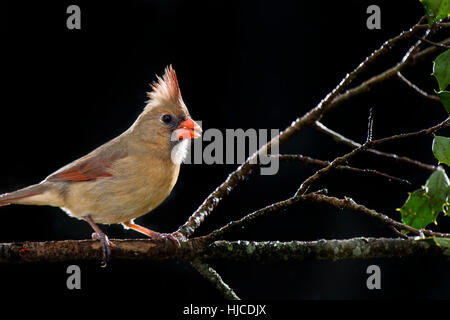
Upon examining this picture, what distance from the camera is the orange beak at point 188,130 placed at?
2723mm

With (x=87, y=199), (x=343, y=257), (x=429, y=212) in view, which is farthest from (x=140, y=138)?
(x=429, y=212)

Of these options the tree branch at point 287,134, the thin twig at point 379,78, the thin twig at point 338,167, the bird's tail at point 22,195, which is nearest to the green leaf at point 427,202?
the thin twig at point 338,167

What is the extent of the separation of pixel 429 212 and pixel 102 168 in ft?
5.36

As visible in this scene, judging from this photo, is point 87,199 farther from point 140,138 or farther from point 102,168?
point 140,138

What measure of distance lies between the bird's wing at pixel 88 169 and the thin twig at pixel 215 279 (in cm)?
74

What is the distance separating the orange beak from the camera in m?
2.72

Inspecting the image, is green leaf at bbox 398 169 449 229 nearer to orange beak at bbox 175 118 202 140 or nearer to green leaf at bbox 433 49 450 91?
green leaf at bbox 433 49 450 91

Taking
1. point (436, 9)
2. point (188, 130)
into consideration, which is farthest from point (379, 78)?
point (188, 130)

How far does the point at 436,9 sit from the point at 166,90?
56.1 inches

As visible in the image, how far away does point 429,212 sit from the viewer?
6.36 ft

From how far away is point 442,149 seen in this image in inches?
69.4

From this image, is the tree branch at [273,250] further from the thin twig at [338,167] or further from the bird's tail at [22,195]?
the bird's tail at [22,195]

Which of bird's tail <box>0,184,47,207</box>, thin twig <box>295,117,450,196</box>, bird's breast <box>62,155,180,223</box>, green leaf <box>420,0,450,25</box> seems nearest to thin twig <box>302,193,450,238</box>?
thin twig <box>295,117,450,196</box>

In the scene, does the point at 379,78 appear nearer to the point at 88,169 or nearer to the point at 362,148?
the point at 362,148
